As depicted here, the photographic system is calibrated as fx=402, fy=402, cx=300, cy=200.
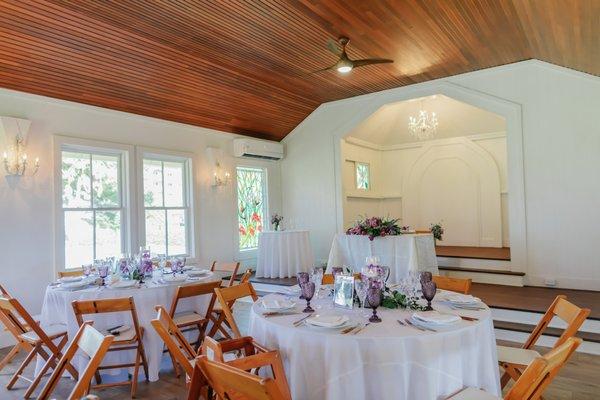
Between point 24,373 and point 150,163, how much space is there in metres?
3.54

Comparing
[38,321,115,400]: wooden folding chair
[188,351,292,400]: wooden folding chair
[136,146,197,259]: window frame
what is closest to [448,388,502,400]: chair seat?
[188,351,292,400]: wooden folding chair

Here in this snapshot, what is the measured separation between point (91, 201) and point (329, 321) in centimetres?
470

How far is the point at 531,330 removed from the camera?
4219mm

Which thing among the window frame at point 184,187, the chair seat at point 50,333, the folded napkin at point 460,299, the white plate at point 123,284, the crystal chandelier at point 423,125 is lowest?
the chair seat at point 50,333

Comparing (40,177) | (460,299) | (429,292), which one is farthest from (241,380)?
(40,177)

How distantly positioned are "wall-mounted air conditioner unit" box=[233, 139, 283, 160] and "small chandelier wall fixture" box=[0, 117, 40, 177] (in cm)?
342

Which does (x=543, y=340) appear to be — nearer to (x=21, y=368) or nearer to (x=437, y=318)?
(x=437, y=318)

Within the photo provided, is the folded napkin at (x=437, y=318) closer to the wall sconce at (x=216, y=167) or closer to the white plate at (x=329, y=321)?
the white plate at (x=329, y=321)

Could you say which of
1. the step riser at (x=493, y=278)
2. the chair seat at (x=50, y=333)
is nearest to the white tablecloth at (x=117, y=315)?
the chair seat at (x=50, y=333)

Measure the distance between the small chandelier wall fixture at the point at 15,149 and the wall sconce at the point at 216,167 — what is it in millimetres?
2844

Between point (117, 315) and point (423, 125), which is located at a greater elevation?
point (423, 125)

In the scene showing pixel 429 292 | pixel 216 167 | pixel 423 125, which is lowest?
pixel 429 292

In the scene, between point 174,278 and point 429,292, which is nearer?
point 429,292

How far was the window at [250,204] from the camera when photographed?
7.89 meters
